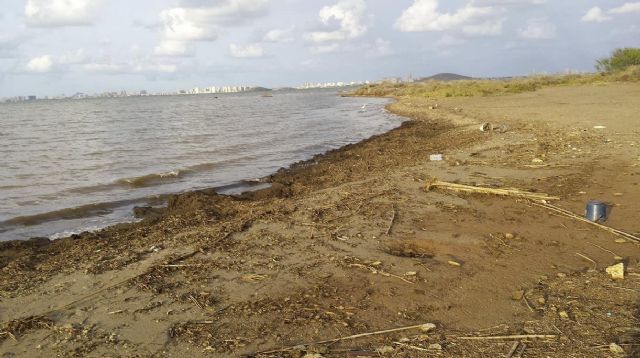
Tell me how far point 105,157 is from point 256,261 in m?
14.4

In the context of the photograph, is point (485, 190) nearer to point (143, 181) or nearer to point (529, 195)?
point (529, 195)

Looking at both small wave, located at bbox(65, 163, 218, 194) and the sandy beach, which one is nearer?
the sandy beach

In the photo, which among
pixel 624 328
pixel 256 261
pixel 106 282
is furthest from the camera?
pixel 256 261

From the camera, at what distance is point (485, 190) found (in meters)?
8.28

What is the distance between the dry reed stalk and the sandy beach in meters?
0.17

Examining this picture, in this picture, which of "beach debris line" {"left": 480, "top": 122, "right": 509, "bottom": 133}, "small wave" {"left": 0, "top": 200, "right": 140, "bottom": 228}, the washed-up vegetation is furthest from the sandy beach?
the washed-up vegetation

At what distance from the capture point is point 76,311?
175 inches

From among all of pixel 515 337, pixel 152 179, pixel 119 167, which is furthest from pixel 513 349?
pixel 119 167

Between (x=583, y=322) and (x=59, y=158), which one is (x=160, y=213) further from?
(x=59, y=158)

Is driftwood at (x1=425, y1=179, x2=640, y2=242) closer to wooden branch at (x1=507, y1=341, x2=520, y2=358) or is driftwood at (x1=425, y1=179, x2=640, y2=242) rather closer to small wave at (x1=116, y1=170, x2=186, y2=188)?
wooden branch at (x1=507, y1=341, x2=520, y2=358)

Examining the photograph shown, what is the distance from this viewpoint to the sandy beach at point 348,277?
3793 mm

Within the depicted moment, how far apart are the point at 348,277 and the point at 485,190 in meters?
4.30

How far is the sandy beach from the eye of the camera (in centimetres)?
379

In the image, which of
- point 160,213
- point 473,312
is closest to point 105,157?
point 160,213
